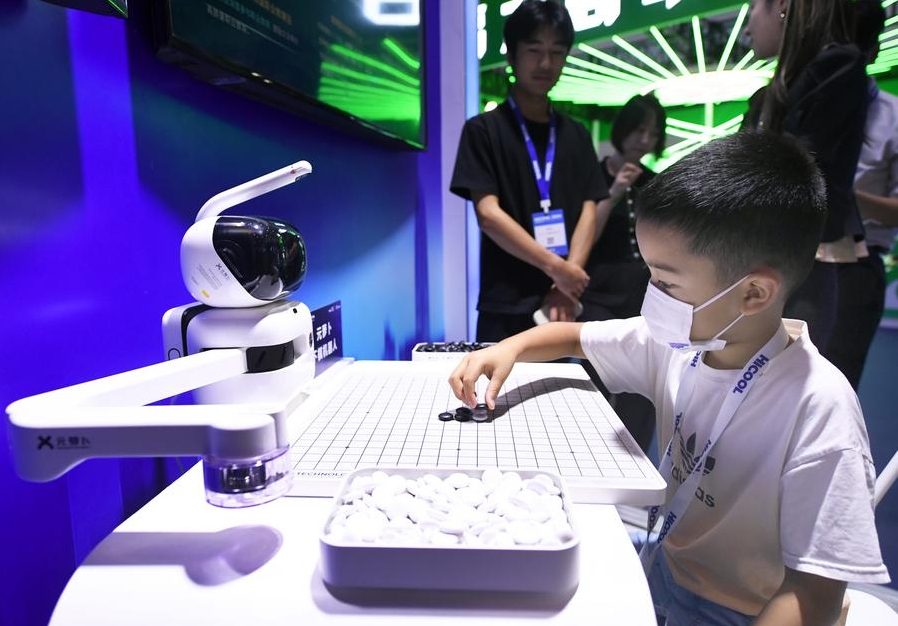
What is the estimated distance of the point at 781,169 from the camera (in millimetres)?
704

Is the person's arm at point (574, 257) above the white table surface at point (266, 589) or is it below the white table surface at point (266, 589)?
above

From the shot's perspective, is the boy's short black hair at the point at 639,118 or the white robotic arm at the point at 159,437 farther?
the boy's short black hair at the point at 639,118

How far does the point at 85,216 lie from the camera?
24.3 inches

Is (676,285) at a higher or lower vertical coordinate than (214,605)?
higher

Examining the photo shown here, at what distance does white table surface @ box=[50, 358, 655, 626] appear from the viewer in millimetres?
375

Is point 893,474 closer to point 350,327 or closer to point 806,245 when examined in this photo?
point 806,245

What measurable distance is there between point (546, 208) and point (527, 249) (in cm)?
20

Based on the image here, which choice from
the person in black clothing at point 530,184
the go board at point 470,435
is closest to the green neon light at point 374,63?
the person in black clothing at point 530,184

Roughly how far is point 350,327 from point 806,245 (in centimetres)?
104

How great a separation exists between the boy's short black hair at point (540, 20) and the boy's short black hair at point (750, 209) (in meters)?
1.03

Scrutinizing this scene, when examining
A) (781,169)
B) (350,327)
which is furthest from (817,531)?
(350,327)

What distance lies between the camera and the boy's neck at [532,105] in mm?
1649

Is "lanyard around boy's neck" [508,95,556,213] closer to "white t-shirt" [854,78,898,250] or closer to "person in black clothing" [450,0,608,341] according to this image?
"person in black clothing" [450,0,608,341]

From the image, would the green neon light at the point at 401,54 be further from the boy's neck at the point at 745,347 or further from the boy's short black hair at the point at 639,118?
the boy's neck at the point at 745,347
